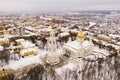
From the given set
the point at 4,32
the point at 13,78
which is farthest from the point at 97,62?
the point at 4,32

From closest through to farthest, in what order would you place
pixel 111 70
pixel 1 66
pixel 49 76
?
Result: pixel 49 76 → pixel 111 70 → pixel 1 66

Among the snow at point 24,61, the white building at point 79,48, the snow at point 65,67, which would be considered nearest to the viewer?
the snow at point 65,67

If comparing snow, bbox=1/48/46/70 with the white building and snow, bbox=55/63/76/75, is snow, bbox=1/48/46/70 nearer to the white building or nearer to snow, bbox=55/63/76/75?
snow, bbox=55/63/76/75

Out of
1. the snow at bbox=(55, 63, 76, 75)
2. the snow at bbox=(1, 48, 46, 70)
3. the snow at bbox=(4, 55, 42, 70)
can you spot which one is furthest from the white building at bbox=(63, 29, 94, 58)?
the snow at bbox=(4, 55, 42, 70)

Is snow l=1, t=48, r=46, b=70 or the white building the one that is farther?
the white building

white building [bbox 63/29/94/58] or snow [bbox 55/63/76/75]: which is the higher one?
white building [bbox 63/29/94/58]

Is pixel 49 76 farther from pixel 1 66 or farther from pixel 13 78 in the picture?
pixel 1 66

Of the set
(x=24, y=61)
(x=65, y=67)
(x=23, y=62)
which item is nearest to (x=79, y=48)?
(x=65, y=67)

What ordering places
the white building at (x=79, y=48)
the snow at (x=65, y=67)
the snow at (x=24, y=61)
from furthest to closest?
the white building at (x=79, y=48), the snow at (x=24, y=61), the snow at (x=65, y=67)

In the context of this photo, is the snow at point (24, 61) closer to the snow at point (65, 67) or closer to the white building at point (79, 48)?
the snow at point (65, 67)

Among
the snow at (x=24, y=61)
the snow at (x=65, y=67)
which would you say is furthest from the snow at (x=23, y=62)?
the snow at (x=65, y=67)

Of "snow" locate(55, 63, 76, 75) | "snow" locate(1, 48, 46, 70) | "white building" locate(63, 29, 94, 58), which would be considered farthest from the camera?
"white building" locate(63, 29, 94, 58)
